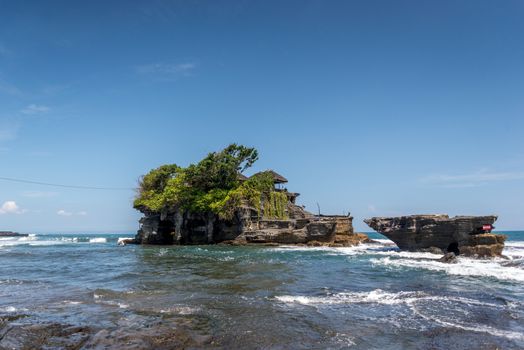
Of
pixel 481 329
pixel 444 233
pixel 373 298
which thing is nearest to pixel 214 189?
pixel 444 233

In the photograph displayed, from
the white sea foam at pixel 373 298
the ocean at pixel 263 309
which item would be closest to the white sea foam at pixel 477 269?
the ocean at pixel 263 309

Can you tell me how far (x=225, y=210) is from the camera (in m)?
45.9

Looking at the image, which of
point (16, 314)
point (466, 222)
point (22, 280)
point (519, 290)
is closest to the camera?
point (16, 314)

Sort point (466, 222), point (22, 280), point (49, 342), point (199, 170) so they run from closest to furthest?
point (49, 342), point (22, 280), point (466, 222), point (199, 170)

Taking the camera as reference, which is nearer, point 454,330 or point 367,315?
point 454,330

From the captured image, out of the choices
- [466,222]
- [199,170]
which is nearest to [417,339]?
[466,222]

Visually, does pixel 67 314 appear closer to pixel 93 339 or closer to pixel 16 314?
pixel 16 314

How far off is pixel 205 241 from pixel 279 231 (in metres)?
10.1

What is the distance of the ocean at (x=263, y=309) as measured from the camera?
8.84 m

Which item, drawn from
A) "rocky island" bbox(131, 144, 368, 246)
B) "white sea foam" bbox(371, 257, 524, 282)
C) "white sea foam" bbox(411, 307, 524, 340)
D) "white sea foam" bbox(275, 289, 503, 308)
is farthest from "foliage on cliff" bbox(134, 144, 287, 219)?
"white sea foam" bbox(411, 307, 524, 340)

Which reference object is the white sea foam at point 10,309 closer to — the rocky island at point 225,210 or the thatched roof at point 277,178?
the rocky island at point 225,210

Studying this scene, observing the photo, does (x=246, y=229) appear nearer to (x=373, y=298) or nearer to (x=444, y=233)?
(x=444, y=233)

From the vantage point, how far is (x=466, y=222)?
31.6m

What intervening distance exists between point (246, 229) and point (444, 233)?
2204cm
